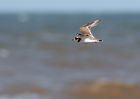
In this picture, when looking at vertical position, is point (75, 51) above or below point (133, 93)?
above

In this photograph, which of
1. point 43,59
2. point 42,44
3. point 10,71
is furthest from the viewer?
point 42,44

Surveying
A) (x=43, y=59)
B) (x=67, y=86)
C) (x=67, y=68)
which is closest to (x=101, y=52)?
(x=43, y=59)

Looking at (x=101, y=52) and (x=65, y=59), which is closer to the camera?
(x=65, y=59)

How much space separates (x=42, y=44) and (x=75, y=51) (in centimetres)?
A: 401

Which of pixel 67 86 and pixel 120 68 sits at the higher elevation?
pixel 120 68

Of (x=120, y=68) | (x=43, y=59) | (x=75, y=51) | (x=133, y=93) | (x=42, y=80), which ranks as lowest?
(x=133, y=93)

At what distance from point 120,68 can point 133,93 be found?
137 inches

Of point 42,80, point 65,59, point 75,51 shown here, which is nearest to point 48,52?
point 75,51

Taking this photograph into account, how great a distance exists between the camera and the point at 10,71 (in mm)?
17312

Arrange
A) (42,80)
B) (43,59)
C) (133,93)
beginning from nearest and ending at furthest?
1. (133,93)
2. (42,80)
3. (43,59)

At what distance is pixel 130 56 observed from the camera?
21.2 meters

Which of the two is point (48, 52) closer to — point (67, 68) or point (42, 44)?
point (42, 44)

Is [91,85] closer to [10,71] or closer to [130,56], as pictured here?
[10,71]

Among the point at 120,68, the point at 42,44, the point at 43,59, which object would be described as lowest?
the point at 120,68
